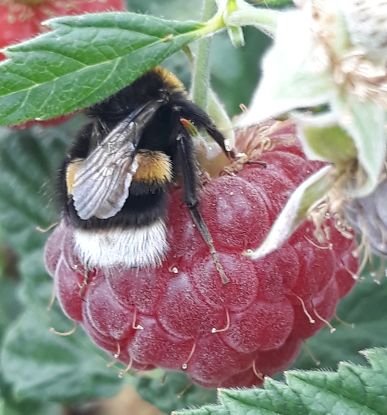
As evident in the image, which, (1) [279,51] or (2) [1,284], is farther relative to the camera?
(2) [1,284]

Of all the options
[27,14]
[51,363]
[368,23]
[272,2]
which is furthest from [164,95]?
[51,363]

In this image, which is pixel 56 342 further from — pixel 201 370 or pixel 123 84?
pixel 123 84

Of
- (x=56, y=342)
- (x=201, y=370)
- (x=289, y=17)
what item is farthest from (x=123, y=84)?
(x=56, y=342)

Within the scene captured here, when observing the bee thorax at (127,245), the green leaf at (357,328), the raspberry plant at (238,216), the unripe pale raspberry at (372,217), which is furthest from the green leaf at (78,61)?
the green leaf at (357,328)

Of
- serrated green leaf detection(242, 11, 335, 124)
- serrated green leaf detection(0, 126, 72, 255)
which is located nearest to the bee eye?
serrated green leaf detection(242, 11, 335, 124)

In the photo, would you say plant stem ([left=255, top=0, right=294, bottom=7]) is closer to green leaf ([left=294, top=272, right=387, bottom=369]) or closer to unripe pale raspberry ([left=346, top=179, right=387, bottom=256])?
unripe pale raspberry ([left=346, top=179, right=387, bottom=256])

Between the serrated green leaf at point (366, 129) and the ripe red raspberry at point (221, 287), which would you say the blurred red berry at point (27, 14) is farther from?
the serrated green leaf at point (366, 129)

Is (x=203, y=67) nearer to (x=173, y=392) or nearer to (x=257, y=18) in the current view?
(x=257, y=18)
